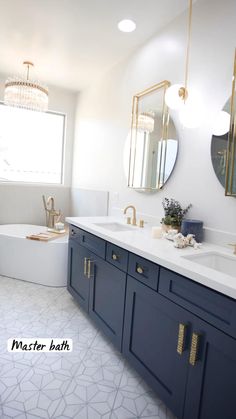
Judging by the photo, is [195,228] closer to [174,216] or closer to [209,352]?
[174,216]

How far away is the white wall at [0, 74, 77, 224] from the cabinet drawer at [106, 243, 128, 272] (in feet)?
7.74

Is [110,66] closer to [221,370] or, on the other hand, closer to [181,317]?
[181,317]

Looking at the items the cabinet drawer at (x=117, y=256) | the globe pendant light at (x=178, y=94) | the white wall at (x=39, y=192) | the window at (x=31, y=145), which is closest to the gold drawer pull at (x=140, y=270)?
the cabinet drawer at (x=117, y=256)

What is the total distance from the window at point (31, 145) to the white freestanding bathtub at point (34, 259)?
112 cm

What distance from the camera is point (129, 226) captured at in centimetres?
232

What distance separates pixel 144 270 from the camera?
1.43 m

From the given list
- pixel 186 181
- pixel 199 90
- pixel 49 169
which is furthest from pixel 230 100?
pixel 49 169

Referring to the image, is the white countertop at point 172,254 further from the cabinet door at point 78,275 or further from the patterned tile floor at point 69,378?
the patterned tile floor at point 69,378

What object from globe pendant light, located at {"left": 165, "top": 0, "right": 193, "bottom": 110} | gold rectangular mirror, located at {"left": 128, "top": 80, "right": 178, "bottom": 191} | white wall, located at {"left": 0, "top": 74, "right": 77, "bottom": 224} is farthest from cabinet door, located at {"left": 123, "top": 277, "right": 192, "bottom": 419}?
white wall, located at {"left": 0, "top": 74, "right": 77, "bottom": 224}

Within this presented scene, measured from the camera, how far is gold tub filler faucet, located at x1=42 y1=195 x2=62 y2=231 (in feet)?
12.1

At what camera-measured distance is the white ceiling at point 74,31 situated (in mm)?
2004

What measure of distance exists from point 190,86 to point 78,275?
72.7 inches

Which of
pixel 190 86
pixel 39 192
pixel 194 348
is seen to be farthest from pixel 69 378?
pixel 39 192

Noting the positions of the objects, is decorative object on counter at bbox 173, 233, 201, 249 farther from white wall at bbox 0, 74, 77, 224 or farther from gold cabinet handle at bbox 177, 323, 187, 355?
white wall at bbox 0, 74, 77, 224
